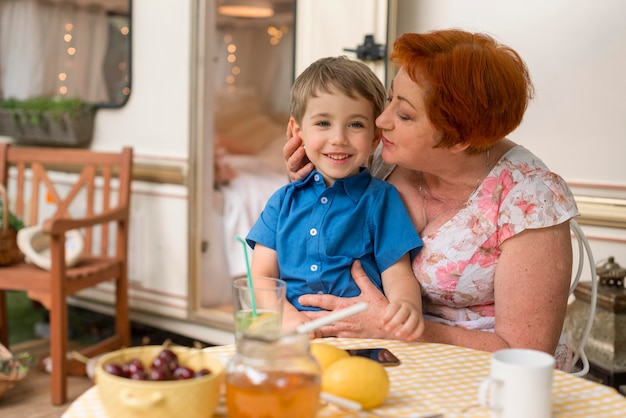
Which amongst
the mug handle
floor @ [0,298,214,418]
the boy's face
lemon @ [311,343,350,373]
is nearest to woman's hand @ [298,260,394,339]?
the boy's face

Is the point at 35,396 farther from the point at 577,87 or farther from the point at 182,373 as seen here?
the point at 182,373

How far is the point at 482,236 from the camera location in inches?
74.2

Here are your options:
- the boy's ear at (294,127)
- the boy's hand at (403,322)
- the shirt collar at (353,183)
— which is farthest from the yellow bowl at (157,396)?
the boy's ear at (294,127)

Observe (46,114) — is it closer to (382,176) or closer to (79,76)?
(79,76)

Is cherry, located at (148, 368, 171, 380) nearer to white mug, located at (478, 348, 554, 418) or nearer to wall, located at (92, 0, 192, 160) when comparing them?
white mug, located at (478, 348, 554, 418)

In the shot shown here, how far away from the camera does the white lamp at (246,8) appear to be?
17.8 feet

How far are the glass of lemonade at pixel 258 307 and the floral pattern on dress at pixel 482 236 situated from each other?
0.55 metres

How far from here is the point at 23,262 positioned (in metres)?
3.95

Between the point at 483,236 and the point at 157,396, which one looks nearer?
the point at 157,396

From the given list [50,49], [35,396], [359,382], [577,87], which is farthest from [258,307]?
[50,49]

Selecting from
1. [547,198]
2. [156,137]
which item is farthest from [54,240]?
[547,198]

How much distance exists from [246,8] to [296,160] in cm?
Answer: 361

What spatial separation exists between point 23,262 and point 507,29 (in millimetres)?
2435

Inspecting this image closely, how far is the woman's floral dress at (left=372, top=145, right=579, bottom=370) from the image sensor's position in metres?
1.85
